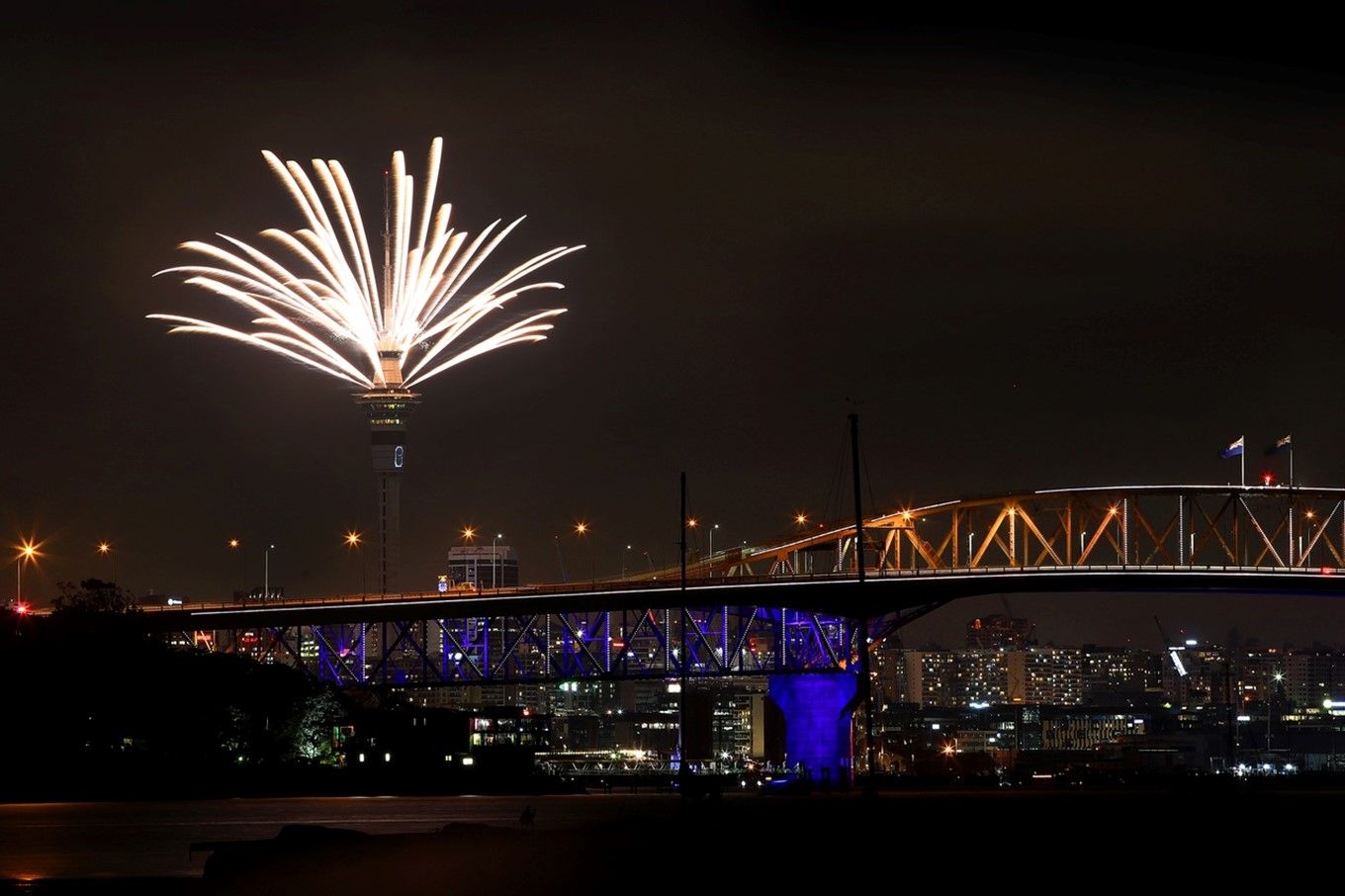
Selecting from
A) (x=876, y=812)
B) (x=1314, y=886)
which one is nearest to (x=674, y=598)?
(x=876, y=812)

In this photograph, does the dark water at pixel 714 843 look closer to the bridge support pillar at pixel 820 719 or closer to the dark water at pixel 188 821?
the dark water at pixel 188 821

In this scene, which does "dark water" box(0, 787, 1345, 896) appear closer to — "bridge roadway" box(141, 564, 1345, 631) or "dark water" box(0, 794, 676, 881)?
"dark water" box(0, 794, 676, 881)

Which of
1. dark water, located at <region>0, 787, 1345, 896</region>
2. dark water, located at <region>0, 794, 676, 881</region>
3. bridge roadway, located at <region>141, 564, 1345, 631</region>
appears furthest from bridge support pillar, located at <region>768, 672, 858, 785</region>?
dark water, located at <region>0, 787, 1345, 896</region>

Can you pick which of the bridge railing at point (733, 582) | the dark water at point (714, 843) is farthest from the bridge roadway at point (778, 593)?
the dark water at point (714, 843)

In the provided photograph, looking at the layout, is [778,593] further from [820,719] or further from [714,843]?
[714,843]

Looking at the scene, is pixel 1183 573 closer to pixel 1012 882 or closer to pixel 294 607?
pixel 294 607
